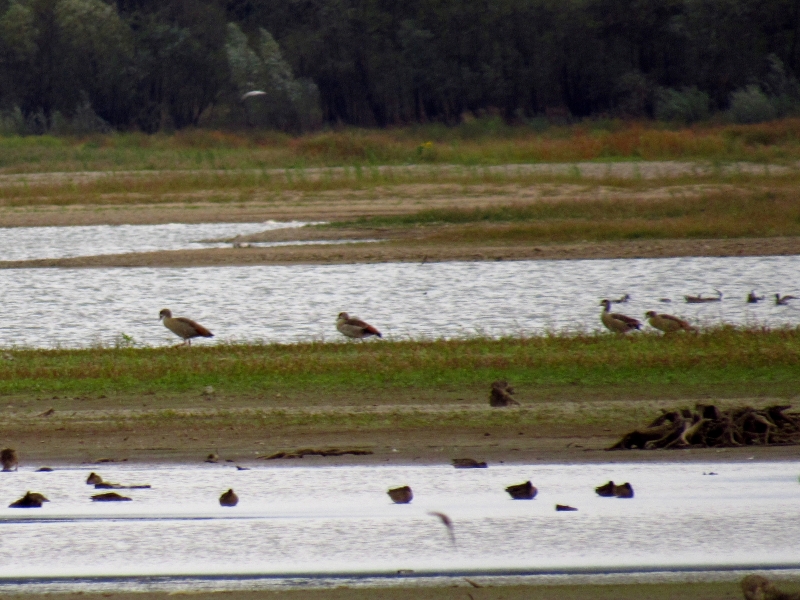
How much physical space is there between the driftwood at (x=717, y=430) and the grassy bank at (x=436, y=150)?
2728 centimetres

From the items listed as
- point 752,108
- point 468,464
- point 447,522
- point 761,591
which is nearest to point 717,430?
point 468,464

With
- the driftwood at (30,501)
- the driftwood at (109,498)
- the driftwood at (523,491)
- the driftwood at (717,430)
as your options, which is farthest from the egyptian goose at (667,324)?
the driftwood at (30,501)

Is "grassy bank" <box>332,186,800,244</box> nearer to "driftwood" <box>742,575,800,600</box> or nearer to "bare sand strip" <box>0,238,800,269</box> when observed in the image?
"bare sand strip" <box>0,238,800,269</box>

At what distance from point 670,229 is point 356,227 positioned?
6.33 metres

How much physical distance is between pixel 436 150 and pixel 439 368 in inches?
1086

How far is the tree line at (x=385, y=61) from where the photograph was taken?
51.6 meters

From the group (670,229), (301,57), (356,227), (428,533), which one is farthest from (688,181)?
(301,57)

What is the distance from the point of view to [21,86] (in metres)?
61.4

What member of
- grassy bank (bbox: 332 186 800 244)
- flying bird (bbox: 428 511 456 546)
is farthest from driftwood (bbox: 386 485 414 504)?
grassy bank (bbox: 332 186 800 244)

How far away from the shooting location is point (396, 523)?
737cm

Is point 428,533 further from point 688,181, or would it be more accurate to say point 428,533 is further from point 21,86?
point 21,86

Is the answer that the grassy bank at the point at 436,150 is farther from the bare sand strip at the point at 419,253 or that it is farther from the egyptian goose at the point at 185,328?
the egyptian goose at the point at 185,328

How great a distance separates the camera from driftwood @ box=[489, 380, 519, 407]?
386 inches

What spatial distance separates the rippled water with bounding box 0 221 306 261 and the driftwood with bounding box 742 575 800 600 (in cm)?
1890
